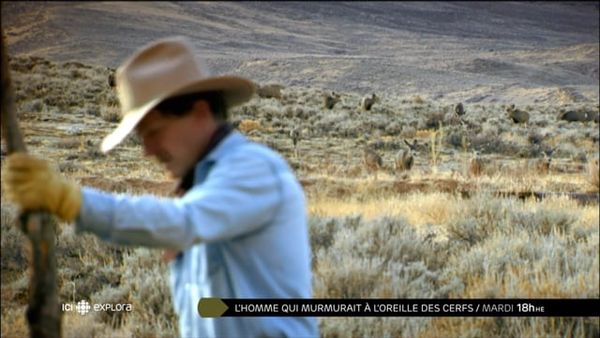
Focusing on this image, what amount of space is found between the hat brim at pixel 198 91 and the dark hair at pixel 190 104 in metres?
0.01

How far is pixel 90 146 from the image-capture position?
10805mm

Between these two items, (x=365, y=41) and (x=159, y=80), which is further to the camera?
(x=365, y=41)

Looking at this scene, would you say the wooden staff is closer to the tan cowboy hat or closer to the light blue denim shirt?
the light blue denim shirt

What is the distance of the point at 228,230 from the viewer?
1737mm

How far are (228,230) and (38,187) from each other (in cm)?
37

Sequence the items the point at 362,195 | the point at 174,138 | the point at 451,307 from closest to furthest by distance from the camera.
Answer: the point at 174,138 < the point at 451,307 < the point at 362,195

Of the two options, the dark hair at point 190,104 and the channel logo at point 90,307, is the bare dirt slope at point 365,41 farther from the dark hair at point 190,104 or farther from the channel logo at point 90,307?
the dark hair at point 190,104

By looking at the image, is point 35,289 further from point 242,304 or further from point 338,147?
point 338,147

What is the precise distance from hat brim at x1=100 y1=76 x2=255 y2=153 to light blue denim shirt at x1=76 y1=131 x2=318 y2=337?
150 millimetres

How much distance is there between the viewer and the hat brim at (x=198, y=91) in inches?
78.0

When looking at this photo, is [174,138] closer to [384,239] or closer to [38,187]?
[38,187]

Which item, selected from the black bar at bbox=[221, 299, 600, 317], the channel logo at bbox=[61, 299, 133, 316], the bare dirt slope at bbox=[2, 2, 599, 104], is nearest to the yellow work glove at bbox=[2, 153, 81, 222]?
the black bar at bbox=[221, 299, 600, 317]

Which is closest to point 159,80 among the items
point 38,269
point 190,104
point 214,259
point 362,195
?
point 190,104

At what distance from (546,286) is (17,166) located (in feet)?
13.6
